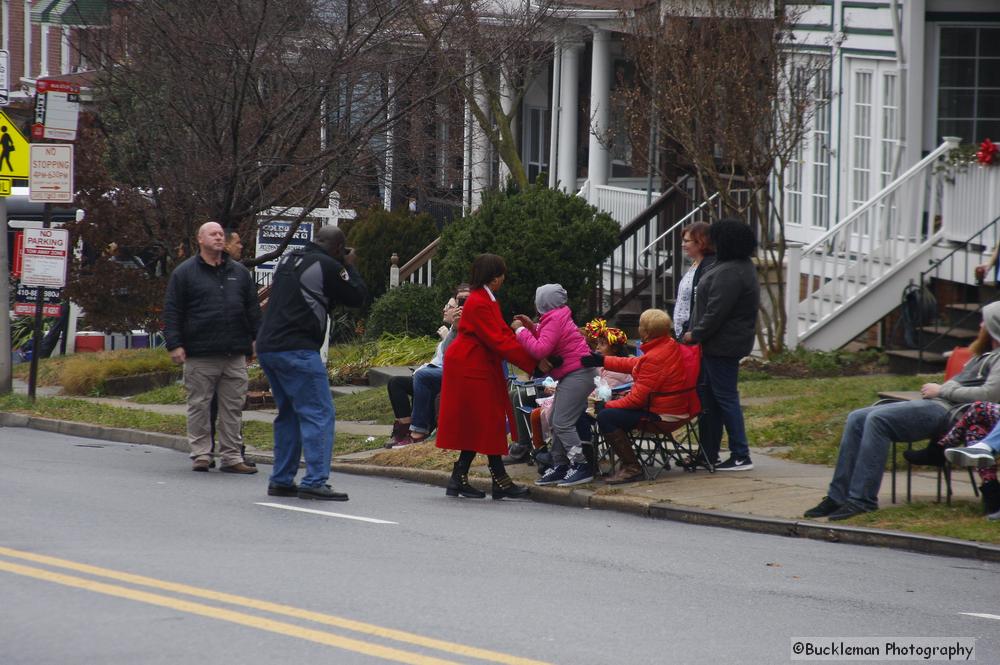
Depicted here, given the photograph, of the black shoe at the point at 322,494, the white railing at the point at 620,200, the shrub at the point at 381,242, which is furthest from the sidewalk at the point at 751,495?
the shrub at the point at 381,242

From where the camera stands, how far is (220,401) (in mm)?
12766

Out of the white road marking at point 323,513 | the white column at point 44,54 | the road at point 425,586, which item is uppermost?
the white column at point 44,54

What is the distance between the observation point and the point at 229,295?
12.6 metres

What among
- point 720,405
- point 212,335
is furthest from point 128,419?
point 720,405

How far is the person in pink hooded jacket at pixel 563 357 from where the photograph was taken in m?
11.5

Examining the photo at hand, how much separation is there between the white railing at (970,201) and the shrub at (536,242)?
166 inches

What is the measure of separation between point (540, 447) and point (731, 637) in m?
5.63

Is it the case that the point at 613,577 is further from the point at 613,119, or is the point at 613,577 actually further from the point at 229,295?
the point at 613,119

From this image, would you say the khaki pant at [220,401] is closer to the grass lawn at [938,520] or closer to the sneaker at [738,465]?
the sneaker at [738,465]

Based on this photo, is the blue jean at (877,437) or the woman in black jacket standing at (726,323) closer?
the blue jean at (877,437)

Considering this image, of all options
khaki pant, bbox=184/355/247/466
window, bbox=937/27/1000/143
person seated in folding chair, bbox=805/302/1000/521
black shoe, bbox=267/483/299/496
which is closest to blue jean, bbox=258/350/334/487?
black shoe, bbox=267/483/299/496

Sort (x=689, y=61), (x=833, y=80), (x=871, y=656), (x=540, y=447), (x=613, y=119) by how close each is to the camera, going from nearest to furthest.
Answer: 1. (x=871, y=656)
2. (x=540, y=447)
3. (x=689, y=61)
4. (x=833, y=80)
5. (x=613, y=119)

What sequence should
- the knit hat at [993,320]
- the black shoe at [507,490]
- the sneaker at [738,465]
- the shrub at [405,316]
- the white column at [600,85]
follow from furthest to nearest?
1. the white column at [600,85]
2. the shrub at [405,316]
3. the sneaker at [738,465]
4. the black shoe at [507,490]
5. the knit hat at [993,320]

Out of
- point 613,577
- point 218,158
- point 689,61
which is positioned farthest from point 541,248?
point 613,577
